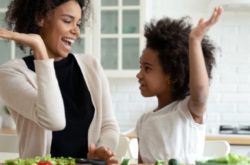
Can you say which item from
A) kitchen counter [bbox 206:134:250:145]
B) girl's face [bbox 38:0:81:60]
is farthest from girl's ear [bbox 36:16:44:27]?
kitchen counter [bbox 206:134:250:145]

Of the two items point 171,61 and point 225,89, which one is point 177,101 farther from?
point 225,89

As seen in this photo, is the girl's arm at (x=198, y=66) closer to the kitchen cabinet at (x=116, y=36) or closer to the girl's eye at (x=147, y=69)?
the girl's eye at (x=147, y=69)

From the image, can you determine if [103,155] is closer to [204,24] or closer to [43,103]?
[43,103]

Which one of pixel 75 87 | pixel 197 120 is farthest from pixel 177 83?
pixel 75 87

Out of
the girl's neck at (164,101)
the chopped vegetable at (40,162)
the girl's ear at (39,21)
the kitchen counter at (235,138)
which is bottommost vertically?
the kitchen counter at (235,138)

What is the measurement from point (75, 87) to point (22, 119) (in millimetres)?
200

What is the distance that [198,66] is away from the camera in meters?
1.49

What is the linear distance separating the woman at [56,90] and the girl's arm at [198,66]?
0.29m

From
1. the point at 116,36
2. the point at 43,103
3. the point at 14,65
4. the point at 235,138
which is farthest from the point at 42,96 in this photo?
the point at 116,36

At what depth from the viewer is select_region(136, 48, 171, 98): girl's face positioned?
5.67 feet

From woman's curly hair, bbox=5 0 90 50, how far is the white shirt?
0.47 m

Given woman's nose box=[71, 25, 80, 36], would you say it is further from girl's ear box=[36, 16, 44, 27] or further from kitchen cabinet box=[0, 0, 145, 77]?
kitchen cabinet box=[0, 0, 145, 77]

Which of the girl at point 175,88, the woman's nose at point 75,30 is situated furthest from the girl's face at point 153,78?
the woman's nose at point 75,30

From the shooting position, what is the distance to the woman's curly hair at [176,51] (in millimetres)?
1741
